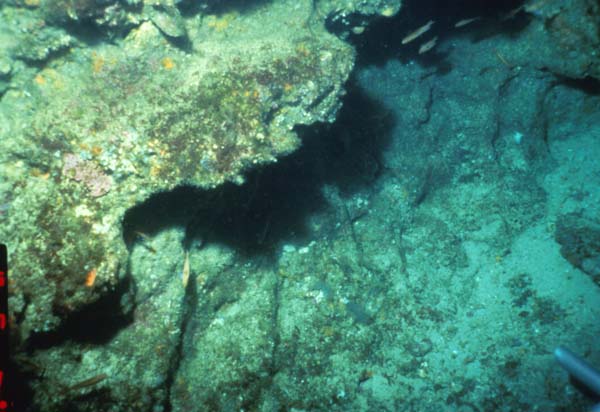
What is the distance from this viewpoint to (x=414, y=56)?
6949mm

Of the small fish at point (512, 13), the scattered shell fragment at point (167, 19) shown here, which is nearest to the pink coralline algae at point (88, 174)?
the scattered shell fragment at point (167, 19)

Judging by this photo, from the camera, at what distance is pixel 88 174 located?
3.47 m

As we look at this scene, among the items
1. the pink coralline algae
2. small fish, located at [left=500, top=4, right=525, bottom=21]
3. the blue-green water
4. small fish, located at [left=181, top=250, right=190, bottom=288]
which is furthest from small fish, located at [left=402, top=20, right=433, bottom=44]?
the pink coralline algae

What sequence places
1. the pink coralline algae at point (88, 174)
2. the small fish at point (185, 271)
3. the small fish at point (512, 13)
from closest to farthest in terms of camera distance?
the pink coralline algae at point (88, 174)
the small fish at point (185, 271)
the small fish at point (512, 13)

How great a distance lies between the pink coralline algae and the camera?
344 centimetres

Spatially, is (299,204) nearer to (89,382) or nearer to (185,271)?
(185,271)

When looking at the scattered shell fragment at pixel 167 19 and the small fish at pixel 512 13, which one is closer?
the scattered shell fragment at pixel 167 19

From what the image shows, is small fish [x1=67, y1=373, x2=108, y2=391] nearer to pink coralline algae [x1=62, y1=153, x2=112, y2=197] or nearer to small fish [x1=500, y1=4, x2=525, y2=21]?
pink coralline algae [x1=62, y1=153, x2=112, y2=197]

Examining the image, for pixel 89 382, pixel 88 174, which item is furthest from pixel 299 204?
pixel 89 382

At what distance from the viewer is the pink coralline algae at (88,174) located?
3.44 metres

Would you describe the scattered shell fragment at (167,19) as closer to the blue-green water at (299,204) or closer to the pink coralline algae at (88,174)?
the blue-green water at (299,204)

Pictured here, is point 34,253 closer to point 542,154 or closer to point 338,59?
point 338,59

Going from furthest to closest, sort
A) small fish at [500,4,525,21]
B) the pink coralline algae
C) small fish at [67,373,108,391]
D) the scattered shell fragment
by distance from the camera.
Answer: small fish at [500,4,525,21] → the scattered shell fragment → the pink coralline algae → small fish at [67,373,108,391]

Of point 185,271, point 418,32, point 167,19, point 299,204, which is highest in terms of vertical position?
point 167,19
